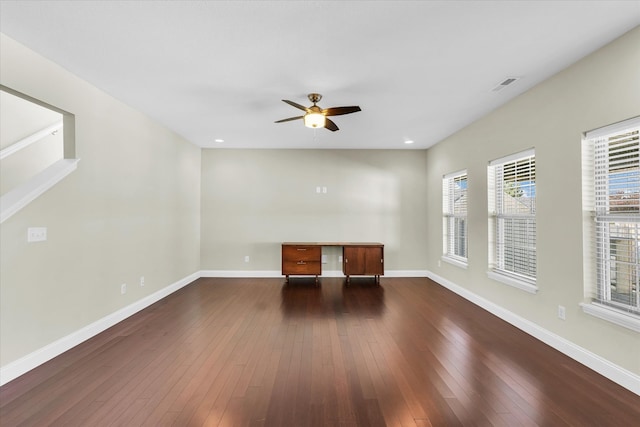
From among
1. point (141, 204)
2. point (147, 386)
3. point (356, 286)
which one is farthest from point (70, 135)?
point (356, 286)

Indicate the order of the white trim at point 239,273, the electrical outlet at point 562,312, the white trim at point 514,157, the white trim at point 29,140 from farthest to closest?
1. the white trim at point 239,273
2. the white trim at point 514,157
3. the white trim at point 29,140
4. the electrical outlet at point 562,312

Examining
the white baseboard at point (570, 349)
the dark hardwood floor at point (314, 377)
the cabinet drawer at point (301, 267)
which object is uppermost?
the cabinet drawer at point (301, 267)

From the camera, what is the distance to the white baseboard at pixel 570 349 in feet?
7.02

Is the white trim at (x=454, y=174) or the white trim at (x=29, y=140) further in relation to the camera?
the white trim at (x=454, y=174)

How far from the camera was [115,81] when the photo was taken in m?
2.96

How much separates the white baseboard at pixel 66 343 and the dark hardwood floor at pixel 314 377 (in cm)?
7

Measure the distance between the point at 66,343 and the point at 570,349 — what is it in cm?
463

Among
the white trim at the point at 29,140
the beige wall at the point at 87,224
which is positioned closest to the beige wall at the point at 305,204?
the beige wall at the point at 87,224

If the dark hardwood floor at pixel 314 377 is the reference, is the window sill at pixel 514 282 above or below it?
above

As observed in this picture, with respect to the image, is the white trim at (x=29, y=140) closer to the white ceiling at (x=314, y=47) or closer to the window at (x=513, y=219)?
the white ceiling at (x=314, y=47)

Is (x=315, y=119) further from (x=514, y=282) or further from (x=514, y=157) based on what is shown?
(x=514, y=282)

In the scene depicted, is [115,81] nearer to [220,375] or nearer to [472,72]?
[220,375]

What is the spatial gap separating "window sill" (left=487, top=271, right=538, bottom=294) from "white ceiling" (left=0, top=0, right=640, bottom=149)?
2.12 metres

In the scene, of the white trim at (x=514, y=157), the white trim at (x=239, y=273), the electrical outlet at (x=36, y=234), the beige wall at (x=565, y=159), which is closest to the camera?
the beige wall at (x=565, y=159)
